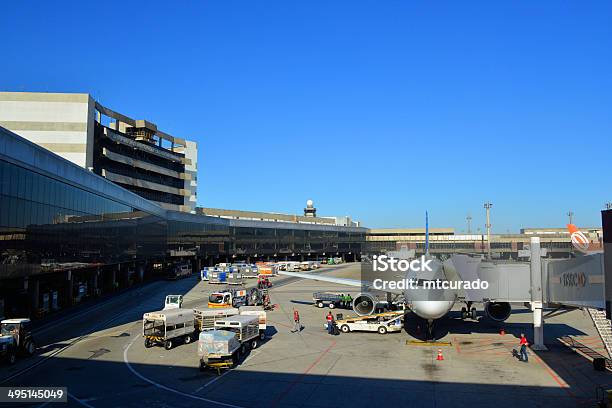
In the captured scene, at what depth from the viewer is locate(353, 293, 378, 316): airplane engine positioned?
44188mm

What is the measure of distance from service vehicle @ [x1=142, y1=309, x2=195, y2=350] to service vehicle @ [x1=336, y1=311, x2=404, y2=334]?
44.4ft

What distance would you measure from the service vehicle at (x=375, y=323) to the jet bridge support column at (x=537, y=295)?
1073cm

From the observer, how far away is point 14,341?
31.6 m

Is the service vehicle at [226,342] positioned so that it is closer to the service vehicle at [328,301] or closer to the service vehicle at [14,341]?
the service vehicle at [14,341]

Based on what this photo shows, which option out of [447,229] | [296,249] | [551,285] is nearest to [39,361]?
[551,285]

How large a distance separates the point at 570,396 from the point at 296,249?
136904 millimetres

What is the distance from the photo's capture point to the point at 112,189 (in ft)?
227

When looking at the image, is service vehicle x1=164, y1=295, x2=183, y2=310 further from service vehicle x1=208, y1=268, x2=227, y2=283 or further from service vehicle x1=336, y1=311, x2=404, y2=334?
service vehicle x1=208, y1=268, x2=227, y2=283

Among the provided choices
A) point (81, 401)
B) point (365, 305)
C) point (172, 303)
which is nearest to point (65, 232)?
point (172, 303)

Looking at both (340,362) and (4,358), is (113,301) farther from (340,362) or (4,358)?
(340,362)

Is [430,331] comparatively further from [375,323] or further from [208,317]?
[208,317]

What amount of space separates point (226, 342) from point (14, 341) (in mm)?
14127

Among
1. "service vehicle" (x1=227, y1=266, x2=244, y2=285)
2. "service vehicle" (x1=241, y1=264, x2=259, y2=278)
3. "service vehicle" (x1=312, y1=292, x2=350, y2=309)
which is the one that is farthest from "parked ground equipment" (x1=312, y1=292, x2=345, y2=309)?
"service vehicle" (x1=241, y1=264, x2=259, y2=278)

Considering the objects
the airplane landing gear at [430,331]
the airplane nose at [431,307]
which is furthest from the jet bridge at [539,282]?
the airplane nose at [431,307]
